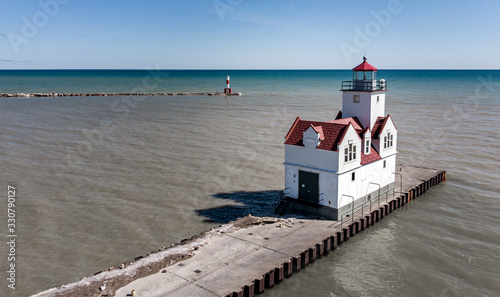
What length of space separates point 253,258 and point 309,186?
28.9 feet

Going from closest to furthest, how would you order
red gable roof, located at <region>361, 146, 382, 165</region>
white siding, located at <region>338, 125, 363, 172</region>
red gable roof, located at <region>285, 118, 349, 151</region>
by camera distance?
1. white siding, located at <region>338, 125, 363, 172</region>
2. red gable roof, located at <region>285, 118, 349, 151</region>
3. red gable roof, located at <region>361, 146, 382, 165</region>

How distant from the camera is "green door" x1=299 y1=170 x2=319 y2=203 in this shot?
30.1m

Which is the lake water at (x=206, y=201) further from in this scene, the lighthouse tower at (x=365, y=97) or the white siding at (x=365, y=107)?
the lighthouse tower at (x=365, y=97)

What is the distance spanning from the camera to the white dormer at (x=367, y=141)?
104 ft

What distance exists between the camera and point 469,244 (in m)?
28.4

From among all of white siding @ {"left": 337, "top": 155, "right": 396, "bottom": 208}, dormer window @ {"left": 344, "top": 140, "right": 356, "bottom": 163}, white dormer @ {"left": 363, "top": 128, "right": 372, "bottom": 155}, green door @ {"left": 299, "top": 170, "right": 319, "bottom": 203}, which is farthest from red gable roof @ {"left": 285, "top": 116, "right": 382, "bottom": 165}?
green door @ {"left": 299, "top": 170, "right": 319, "bottom": 203}

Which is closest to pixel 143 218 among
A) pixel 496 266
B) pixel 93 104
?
pixel 496 266

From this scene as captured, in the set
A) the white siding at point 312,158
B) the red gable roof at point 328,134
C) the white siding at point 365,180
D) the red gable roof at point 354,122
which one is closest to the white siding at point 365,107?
the red gable roof at point 354,122

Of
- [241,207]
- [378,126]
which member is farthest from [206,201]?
[378,126]

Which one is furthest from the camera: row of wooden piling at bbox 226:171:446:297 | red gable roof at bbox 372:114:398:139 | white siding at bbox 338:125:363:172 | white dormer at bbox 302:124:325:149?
red gable roof at bbox 372:114:398:139

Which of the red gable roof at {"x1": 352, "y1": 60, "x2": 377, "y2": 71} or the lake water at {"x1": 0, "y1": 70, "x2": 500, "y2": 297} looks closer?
the lake water at {"x1": 0, "y1": 70, "x2": 500, "y2": 297}

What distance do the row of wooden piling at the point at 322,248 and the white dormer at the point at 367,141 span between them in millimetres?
→ 4575

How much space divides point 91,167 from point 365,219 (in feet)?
99.1

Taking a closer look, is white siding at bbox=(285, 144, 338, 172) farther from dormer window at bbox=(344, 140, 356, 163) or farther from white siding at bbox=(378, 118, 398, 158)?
Answer: white siding at bbox=(378, 118, 398, 158)
